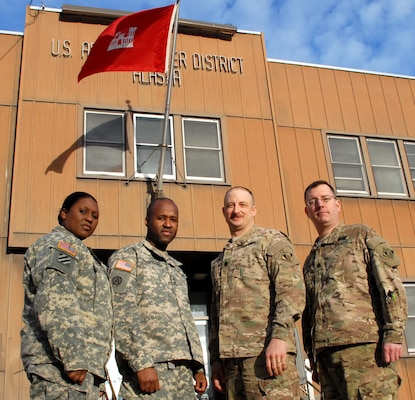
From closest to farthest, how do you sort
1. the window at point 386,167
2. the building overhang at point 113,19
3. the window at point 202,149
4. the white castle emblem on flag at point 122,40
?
the white castle emblem on flag at point 122,40
the window at point 202,149
the building overhang at point 113,19
the window at point 386,167

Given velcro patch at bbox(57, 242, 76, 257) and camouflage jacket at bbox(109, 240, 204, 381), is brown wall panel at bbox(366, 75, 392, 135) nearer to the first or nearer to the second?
camouflage jacket at bbox(109, 240, 204, 381)

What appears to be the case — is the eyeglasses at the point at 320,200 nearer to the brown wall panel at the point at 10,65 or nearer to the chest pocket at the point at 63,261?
the chest pocket at the point at 63,261

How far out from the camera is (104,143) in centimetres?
976

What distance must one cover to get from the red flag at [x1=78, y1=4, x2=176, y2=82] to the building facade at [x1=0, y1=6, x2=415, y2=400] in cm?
122

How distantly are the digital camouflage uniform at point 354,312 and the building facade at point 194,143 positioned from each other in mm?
5226

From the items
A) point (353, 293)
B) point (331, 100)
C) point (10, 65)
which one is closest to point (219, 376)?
point (353, 293)

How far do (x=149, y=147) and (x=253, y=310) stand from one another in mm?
6652

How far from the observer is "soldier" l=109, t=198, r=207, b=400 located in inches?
139

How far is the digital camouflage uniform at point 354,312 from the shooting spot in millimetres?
3615

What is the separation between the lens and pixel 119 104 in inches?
398

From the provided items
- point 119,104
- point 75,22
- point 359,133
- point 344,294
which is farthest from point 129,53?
point 344,294

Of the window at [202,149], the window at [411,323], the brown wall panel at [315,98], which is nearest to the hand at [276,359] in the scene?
the window at [202,149]

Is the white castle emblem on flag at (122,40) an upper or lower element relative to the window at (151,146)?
upper

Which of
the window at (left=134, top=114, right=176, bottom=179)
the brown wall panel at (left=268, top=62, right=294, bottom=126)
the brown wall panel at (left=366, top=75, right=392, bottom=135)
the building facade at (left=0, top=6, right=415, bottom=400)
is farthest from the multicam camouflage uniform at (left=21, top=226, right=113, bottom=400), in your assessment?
the brown wall panel at (left=366, top=75, right=392, bottom=135)
